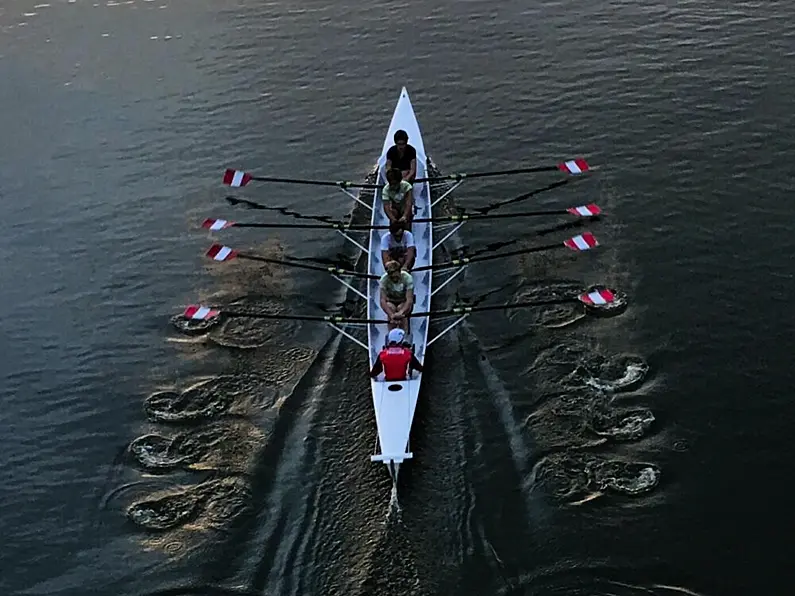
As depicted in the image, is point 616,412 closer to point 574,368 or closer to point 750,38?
point 574,368

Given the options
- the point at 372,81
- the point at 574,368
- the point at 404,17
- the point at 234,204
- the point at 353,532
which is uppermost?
the point at 404,17

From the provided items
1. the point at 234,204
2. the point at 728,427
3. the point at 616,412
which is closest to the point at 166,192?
the point at 234,204

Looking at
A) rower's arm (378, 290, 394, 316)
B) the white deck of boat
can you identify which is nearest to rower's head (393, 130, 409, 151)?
the white deck of boat

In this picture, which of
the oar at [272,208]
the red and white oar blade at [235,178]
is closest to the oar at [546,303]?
the oar at [272,208]

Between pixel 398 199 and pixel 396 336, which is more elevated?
pixel 398 199

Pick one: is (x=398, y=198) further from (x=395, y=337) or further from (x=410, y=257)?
(x=395, y=337)

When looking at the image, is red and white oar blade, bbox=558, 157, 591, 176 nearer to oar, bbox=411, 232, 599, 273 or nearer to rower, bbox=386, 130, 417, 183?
oar, bbox=411, 232, 599, 273

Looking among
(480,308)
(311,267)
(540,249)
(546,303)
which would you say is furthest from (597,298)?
(311,267)
